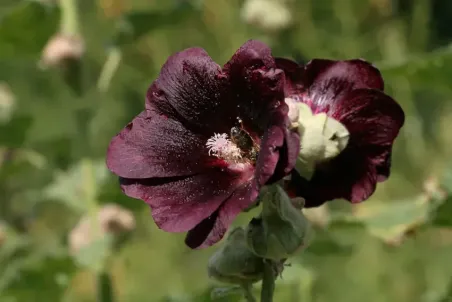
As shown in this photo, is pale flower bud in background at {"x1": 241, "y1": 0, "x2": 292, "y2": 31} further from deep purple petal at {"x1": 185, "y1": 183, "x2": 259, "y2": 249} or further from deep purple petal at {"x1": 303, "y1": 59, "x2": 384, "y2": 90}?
deep purple petal at {"x1": 185, "y1": 183, "x2": 259, "y2": 249}

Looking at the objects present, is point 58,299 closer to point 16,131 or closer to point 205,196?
point 16,131

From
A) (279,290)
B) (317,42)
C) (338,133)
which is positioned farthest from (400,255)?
(338,133)

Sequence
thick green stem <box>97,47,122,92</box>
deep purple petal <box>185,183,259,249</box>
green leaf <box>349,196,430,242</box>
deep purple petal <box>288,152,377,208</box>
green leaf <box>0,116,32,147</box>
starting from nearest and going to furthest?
1. deep purple petal <box>185,183,259,249</box>
2. deep purple petal <box>288,152,377,208</box>
3. green leaf <box>349,196,430,242</box>
4. thick green stem <box>97,47,122,92</box>
5. green leaf <box>0,116,32,147</box>

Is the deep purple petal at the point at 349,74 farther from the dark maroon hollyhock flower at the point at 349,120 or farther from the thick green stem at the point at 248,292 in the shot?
the thick green stem at the point at 248,292

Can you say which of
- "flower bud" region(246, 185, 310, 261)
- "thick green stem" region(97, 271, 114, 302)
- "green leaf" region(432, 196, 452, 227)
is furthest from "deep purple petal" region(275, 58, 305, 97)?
"thick green stem" region(97, 271, 114, 302)

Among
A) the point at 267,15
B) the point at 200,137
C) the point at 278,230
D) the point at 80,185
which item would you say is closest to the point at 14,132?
the point at 80,185

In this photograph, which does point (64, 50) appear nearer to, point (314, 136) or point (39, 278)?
point (39, 278)
